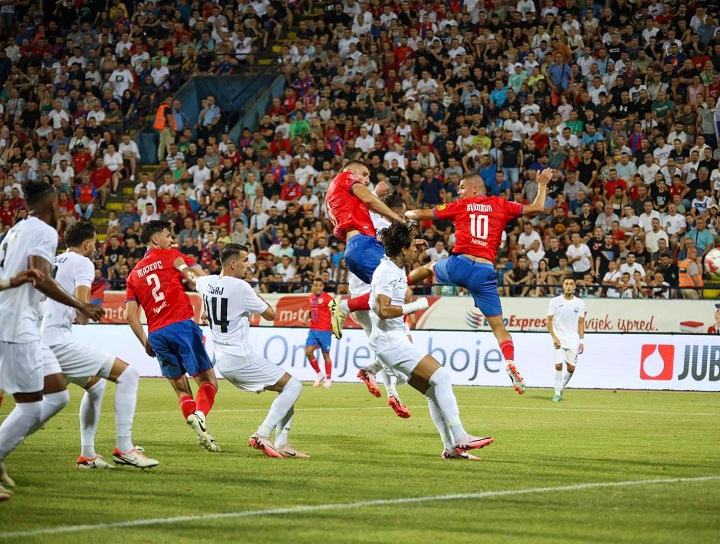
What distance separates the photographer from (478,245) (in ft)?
47.4

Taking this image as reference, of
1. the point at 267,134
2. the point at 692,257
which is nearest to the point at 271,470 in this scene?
the point at 692,257

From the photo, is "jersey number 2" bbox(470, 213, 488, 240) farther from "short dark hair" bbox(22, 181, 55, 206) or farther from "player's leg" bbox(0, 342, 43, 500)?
"player's leg" bbox(0, 342, 43, 500)

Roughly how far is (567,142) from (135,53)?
16.5 metres

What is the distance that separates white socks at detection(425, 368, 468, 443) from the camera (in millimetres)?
10875

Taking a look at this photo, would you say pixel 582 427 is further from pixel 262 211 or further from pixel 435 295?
pixel 262 211

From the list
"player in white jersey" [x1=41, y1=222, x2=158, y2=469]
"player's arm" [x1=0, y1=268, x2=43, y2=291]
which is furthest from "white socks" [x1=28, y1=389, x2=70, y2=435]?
"player's arm" [x1=0, y1=268, x2=43, y2=291]

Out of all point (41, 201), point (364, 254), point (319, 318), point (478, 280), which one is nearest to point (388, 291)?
point (364, 254)

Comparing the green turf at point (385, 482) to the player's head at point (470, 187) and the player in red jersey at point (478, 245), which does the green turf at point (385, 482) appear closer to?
the player in red jersey at point (478, 245)

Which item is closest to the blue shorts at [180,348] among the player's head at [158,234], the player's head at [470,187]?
the player's head at [158,234]

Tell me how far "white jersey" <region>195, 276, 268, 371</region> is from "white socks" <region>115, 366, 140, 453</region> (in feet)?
5.41

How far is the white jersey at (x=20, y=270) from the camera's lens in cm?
833

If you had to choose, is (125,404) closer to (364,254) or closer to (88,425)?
(88,425)

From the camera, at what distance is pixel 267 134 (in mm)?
32844

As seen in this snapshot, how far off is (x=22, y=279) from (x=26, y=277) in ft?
0.11
